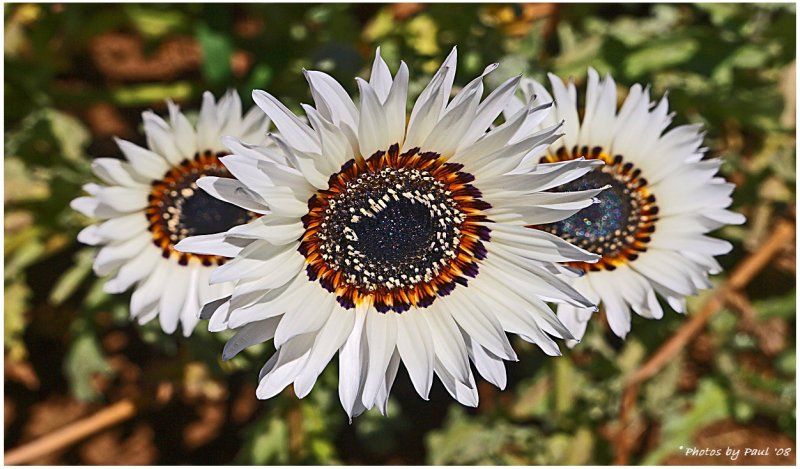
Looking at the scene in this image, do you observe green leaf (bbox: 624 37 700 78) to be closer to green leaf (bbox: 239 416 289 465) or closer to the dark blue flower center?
the dark blue flower center

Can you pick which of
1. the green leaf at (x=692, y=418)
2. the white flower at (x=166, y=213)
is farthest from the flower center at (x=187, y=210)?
the green leaf at (x=692, y=418)

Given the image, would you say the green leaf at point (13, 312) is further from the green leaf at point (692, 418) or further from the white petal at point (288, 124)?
the green leaf at point (692, 418)

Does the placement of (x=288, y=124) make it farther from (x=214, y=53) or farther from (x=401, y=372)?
(x=401, y=372)

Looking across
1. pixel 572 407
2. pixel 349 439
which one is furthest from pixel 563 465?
pixel 349 439

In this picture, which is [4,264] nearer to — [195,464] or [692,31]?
[195,464]

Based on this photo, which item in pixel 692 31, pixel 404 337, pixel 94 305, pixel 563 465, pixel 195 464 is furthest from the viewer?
pixel 195 464

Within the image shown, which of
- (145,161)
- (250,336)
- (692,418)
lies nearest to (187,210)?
(145,161)

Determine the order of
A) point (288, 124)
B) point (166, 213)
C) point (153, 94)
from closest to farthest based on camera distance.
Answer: point (288, 124) < point (166, 213) < point (153, 94)
